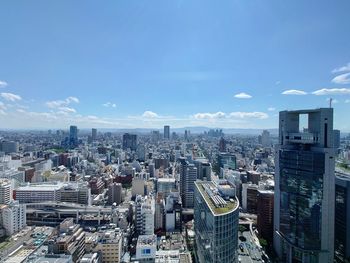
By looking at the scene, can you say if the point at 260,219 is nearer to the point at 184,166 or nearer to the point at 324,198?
the point at 324,198

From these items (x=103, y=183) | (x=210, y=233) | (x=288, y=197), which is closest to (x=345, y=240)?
(x=288, y=197)

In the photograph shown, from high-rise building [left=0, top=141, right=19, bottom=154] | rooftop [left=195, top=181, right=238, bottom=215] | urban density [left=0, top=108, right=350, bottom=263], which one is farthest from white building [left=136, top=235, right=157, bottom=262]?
high-rise building [left=0, top=141, right=19, bottom=154]

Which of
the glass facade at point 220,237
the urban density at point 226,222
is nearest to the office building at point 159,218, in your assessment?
the urban density at point 226,222

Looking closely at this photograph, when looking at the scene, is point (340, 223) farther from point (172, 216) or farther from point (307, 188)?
point (172, 216)

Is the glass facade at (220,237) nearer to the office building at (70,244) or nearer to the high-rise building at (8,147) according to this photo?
the office building at (70,244)

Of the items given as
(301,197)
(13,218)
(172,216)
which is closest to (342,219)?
(301,197)

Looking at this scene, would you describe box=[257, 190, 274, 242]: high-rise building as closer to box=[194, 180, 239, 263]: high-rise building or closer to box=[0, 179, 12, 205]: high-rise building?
box=[194, 180, 239, 263]: high-rise building
